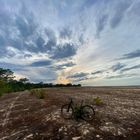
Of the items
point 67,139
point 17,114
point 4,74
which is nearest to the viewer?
point 67,139

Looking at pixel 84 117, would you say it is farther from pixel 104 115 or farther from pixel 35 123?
pixel 35 123

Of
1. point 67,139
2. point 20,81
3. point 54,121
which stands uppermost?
point 20,81

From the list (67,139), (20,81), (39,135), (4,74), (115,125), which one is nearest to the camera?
(67,139)

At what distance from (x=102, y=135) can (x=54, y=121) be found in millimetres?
4156

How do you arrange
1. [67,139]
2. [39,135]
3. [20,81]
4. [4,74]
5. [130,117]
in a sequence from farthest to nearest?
[20,81] → [4,74] → [130,117] → [39,135] → [67,139]

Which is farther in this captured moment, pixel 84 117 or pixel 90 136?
pixel 84 117

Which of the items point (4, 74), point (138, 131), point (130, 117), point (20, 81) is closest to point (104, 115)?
point (130, 117)

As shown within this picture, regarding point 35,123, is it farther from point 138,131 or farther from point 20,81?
point 20,81

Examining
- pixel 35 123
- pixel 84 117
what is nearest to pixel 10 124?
pixel 35 123

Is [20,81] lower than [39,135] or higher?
higher

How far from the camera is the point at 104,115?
19250mm

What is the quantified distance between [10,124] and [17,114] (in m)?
3.29

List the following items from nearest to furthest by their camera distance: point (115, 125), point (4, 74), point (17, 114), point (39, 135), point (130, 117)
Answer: point (39, 135) → point (115, 125) → point (130, 117) → point (17, 114) → point (4, 74)

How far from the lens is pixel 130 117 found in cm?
1902
